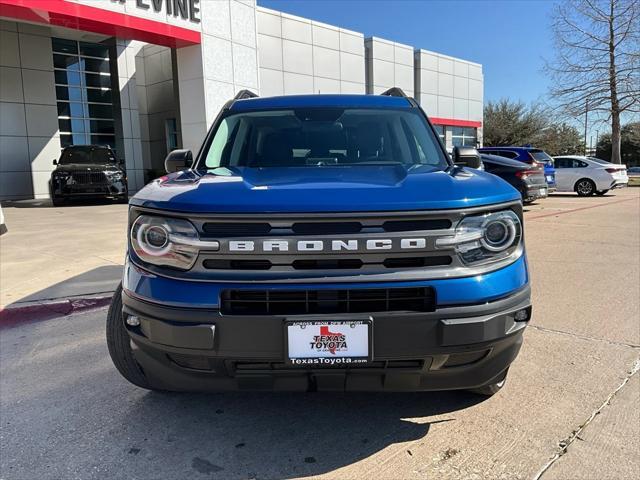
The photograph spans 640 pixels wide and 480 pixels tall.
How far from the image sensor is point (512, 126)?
155ft

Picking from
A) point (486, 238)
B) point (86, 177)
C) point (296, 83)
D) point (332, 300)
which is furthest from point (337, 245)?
point (296, 83)

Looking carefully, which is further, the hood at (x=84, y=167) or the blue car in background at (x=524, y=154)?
the hood at (x=84, y=167)

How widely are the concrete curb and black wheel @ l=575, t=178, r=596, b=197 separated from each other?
19.6 m

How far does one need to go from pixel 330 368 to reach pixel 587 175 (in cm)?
2073

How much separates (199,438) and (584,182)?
2088 centimetres

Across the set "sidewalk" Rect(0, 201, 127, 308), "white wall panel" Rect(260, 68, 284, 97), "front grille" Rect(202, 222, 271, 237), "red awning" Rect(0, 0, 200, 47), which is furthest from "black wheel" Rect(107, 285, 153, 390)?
"white wall panel" Rect(260, 68, 284, 97)

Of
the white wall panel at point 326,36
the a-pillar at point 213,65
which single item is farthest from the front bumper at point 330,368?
the white wall panel at point 326,36

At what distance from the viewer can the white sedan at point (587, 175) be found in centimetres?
1933

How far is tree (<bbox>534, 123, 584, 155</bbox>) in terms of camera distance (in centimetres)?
→ 4803

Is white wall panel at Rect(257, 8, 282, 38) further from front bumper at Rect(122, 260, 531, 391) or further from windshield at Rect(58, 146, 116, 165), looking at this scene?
front bumper at Rect(122, 260, 531, 391)

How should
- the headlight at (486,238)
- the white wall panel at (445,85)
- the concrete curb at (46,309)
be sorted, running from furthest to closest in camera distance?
1. the white wall panel at (445,85)
2. the concrete curb at (46,309)
3. the headlight at (486,238)

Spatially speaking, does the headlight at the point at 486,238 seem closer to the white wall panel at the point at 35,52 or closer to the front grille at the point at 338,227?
the front grille at the point at 338,227

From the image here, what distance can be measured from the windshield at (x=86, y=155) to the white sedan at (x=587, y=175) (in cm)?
1701

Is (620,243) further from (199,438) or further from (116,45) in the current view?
(116,45)
